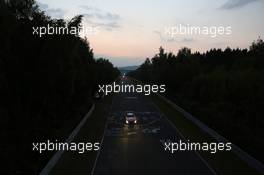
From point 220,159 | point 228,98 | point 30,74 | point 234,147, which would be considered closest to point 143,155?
point 220,159

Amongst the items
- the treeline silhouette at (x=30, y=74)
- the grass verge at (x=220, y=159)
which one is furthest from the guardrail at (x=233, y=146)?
the treeline silhouette at (x=30, y=74)

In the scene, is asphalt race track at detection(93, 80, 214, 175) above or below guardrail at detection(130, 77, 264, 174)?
below

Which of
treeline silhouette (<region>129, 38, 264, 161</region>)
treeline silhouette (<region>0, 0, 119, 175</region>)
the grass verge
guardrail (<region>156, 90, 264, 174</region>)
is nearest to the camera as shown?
the grass verge

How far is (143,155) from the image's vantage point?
86.3 feet

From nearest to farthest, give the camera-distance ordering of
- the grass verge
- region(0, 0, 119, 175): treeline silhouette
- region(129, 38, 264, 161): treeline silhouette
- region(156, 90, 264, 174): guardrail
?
the grass verge < region(156, 90, 264, 174): guardrail < region(0, 0, 119, 175): treeline silhouette < region(129, 38, 264, 161): treeline silhouette

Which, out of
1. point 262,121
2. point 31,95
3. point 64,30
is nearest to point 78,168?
point 31,95

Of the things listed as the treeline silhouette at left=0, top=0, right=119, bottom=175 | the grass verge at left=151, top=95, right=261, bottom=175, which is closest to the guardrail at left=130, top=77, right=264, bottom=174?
the grass verge at left=151, top=95, right=261, bottom=175

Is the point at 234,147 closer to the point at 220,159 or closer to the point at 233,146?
the point at 233,146

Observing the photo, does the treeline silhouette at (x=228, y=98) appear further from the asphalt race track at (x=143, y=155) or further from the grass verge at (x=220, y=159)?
the asphalt race track at (x=143, y=155)

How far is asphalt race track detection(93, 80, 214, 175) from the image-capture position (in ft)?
73.0

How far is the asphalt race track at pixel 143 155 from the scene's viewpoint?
22266 mm

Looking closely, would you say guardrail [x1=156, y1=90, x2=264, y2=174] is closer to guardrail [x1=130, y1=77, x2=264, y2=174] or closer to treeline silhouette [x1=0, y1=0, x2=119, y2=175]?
guardrail [x1=130, y1=77, x2=264, y2=174]

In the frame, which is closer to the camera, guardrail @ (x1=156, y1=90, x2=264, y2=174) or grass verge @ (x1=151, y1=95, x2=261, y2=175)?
grass verge @ (x1=151, y1=95, x2=261, y2=175)

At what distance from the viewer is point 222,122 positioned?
116 feet
